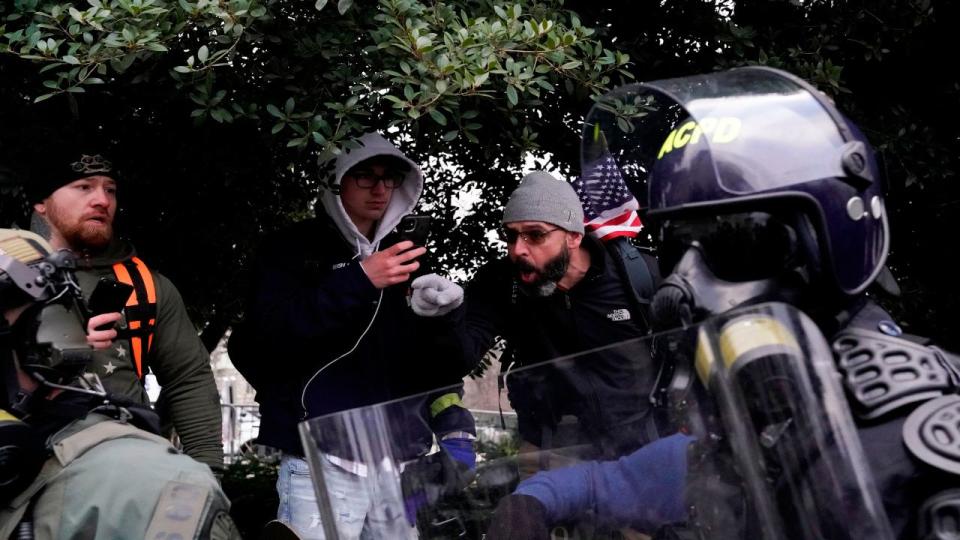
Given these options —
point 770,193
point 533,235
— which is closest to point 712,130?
point 770,193

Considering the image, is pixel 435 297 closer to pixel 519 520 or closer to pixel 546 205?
pixel 546 205

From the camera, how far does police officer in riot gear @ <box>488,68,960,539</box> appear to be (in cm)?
159

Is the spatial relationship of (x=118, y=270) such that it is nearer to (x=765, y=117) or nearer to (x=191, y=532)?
(x=191, y=532)

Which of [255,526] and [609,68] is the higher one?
[609,68]

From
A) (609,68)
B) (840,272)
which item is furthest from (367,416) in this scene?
(609,68)

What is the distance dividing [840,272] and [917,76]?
3.83 metres

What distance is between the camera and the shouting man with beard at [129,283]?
384cm

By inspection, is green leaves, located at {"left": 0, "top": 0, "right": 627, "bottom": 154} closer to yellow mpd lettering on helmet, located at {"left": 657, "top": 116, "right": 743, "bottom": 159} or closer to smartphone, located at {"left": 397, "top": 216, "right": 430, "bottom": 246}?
smartphone, located at {"left": 397, "top": 216, "right": 430, "bottom": 246}

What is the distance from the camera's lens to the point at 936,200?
17.4 ft

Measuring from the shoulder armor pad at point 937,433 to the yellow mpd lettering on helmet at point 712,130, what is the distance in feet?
1.82

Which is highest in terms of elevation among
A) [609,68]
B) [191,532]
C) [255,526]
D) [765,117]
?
[609,68]

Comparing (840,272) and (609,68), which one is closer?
(840,272)

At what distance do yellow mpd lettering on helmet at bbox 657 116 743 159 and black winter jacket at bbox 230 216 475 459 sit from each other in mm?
1671

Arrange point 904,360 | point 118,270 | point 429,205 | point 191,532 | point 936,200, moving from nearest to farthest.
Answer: point 904,360 → point 191,532 → point 118,270 → point 936,200 → point 429,205
